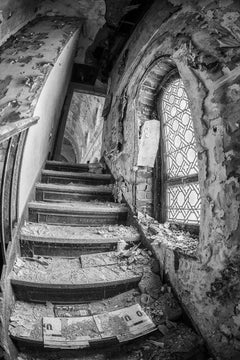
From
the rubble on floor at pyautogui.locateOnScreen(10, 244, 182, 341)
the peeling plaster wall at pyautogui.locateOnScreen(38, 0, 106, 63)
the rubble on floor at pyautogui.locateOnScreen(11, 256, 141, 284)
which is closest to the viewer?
the rubble on floor at pyautogui.locateOnScreen(10, 244, 182, 341)

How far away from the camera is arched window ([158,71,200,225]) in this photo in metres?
2.81

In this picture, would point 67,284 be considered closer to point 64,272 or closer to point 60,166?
point 64,272

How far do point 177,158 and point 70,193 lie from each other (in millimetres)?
1593

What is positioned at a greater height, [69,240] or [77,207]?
[77,207]

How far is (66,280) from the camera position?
223 cm

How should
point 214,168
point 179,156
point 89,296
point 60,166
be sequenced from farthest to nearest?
point 60,166 → point 179,156 → point 89,296 → point 214,168

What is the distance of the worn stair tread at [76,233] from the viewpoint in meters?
2.58

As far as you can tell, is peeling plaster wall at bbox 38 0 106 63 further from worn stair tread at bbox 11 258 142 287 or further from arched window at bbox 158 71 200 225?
worn stair tread at bbox 11 258 142 287

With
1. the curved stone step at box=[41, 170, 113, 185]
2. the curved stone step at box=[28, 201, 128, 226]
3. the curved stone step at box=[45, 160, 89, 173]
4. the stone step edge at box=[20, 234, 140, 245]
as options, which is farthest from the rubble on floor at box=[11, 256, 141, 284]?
the curved stone step at box=[45, 160, 89, 173]

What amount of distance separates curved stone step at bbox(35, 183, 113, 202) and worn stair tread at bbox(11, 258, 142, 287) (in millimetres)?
1126

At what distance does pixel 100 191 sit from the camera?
12.3ft

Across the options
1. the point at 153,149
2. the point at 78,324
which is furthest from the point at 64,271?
the point at 153,149

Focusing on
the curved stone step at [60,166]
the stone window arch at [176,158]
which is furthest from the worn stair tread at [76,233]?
the curved stone step at [60,166]

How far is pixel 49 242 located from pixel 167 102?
7.66ft
